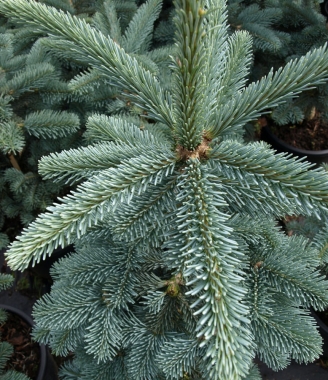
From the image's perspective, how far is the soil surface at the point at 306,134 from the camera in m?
2.31

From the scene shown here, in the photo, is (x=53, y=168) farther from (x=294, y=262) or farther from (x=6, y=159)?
A: (x=6, y=159)

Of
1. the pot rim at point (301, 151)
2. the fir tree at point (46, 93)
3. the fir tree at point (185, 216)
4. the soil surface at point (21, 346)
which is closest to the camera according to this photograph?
the fir tree at point (185, 216)

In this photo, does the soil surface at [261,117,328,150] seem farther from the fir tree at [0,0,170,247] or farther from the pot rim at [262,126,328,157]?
the fir tree at [0,0,170,247]

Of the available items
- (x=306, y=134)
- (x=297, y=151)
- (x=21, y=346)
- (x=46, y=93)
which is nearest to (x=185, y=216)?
(x=46, y=93)

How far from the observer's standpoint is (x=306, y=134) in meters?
A: 2.36

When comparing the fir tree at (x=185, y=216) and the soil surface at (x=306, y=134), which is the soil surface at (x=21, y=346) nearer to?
the fir tree at (x=185, y=216)

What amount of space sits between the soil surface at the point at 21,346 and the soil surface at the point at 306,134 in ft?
5.95

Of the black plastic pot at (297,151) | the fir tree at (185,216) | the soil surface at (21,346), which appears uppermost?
the fir tree at (185,216)

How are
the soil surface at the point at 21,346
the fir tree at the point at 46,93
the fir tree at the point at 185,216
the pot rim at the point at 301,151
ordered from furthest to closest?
the pot rim at the point at 301,151 < the soil surface at the point at 21,346 < the fir tree at the point at 46,93 < the fir tree at the point at 185,216

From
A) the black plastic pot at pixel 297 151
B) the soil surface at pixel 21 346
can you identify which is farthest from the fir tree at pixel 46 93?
the black plastic pot at pixel 297 151

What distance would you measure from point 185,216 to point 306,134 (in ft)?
6.72

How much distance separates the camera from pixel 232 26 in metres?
1.88

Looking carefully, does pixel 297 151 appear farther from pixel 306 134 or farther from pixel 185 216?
pixel 185 216

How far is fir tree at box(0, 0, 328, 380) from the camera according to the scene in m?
0.51
